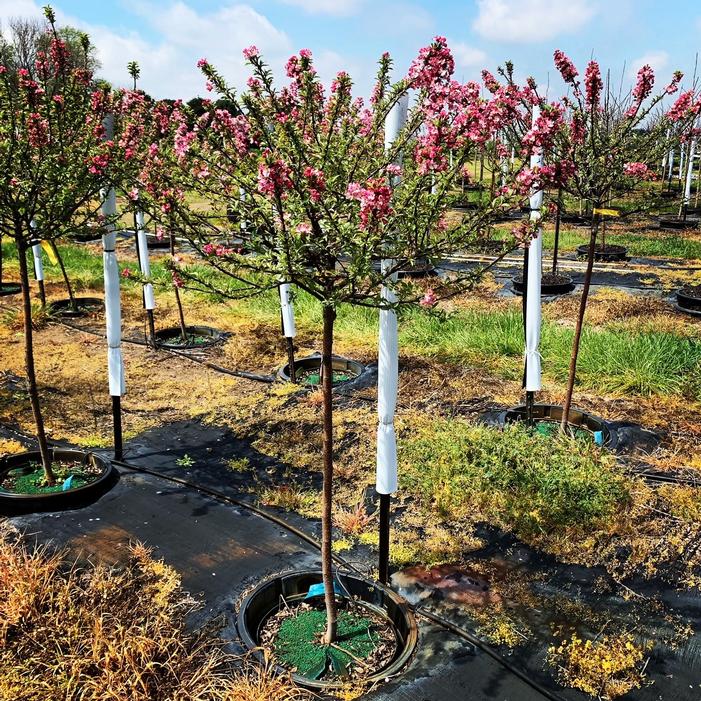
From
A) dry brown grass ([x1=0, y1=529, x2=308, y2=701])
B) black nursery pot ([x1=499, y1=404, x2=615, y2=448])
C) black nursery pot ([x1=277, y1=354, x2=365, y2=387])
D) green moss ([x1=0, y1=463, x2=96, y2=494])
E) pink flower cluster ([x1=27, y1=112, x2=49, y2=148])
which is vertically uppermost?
pink flower cluster ([x1=27, y1=112, x2=49, y2=148])

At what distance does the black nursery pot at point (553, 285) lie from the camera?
10180mm

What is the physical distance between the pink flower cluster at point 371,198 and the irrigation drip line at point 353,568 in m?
2.10

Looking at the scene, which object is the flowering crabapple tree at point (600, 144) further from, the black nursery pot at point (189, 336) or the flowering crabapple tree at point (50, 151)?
the black nursery pot at point (189, 336)

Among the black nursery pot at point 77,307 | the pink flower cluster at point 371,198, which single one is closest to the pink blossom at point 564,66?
the pink flower cluster at point 371,198

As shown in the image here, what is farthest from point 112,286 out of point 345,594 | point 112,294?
point 345,594

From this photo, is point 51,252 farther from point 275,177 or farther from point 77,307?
point 275,177

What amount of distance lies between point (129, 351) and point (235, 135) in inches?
206

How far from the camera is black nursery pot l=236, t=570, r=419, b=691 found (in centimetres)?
306

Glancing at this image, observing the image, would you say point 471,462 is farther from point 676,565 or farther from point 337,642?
point 337,642

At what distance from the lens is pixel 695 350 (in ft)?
21.8

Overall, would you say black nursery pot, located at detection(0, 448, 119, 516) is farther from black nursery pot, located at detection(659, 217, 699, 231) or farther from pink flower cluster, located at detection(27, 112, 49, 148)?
black nursery pot, located at detection(659, 217, 699, 231)

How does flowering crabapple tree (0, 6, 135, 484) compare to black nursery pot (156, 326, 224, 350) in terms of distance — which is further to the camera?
black nursery pot (156, 326, 224, 350)

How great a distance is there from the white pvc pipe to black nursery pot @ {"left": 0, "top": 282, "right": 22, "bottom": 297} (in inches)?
280

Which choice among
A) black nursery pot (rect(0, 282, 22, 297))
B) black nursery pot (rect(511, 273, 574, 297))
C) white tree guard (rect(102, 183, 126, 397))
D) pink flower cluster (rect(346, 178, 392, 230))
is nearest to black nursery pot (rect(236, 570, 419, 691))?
pink flower cluster (rect(346, 178, 392, 230))
